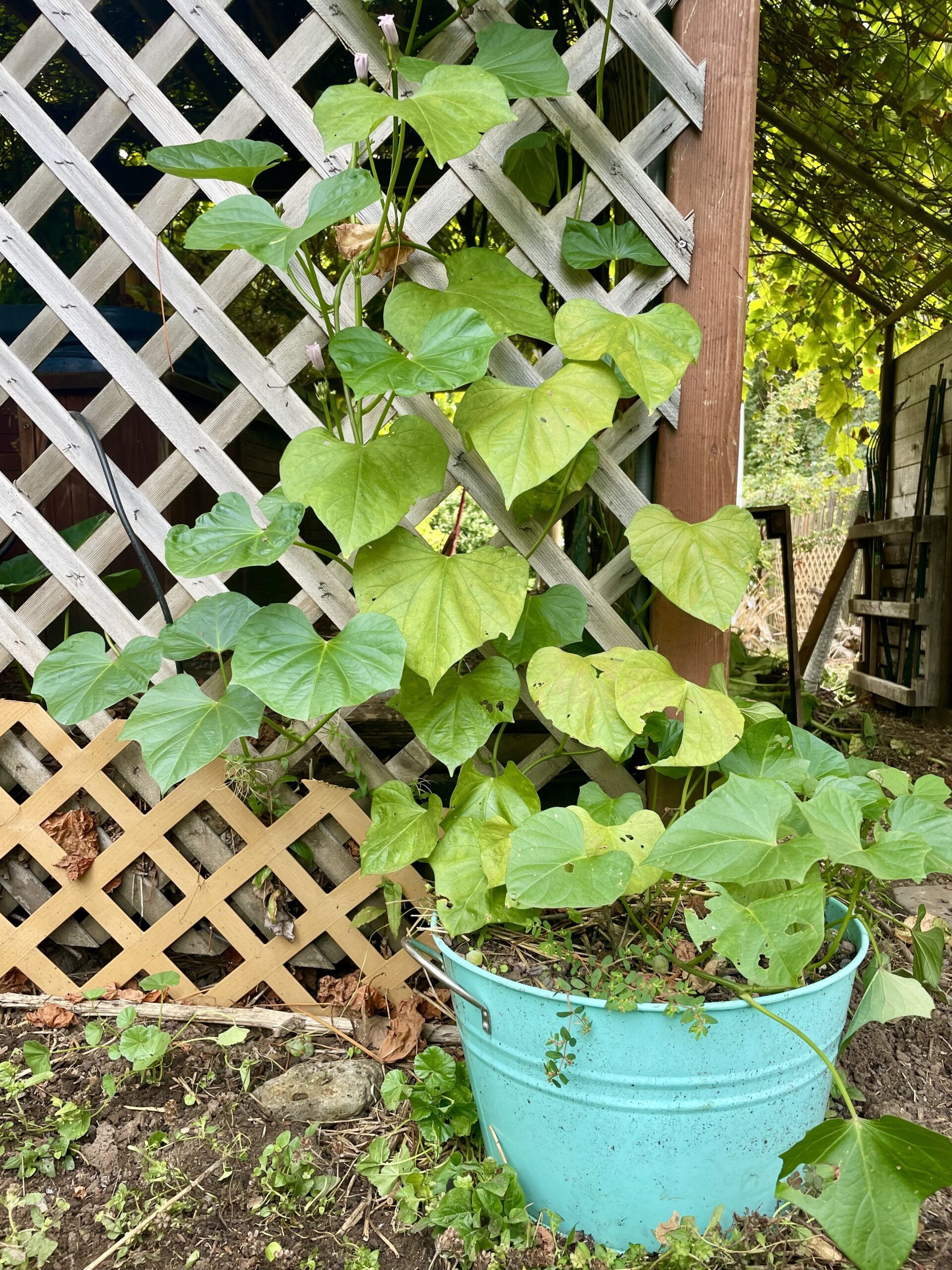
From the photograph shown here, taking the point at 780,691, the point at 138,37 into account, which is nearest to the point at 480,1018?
the point at 780,691

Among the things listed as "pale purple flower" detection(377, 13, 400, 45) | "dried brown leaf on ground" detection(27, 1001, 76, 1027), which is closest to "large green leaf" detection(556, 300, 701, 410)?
"pale purple flower" detection(377, 13, 400, 45)

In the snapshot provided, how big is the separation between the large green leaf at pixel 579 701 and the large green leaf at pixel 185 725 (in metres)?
0.40

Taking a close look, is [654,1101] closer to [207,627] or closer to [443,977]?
[443,977]

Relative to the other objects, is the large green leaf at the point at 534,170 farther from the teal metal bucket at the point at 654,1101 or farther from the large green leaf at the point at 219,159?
the teal metal bucket at the point at 654,1101

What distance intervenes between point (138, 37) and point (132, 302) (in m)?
0.75

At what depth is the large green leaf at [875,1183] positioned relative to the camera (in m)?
0.84

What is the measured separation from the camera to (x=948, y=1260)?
106cm

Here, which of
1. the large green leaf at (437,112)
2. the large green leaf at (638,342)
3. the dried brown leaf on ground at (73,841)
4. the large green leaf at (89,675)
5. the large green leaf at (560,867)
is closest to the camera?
the large green leaf at (560,867)

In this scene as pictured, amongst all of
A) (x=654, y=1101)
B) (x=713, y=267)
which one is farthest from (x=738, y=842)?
(x=713, y=267)

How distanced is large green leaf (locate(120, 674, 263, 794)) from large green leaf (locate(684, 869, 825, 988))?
673 millimetres

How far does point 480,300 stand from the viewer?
130cm

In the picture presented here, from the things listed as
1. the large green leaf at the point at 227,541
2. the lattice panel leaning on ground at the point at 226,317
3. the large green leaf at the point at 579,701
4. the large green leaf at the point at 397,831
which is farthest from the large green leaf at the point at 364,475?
the large green leaf at the point at 397,831

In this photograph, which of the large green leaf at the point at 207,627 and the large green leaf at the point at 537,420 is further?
the large green leaf at the point at 207,627

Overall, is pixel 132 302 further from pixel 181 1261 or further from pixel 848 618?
pixel 848 618
